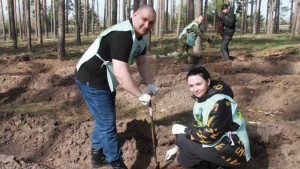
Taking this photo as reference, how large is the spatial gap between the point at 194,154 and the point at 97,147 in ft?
3.74

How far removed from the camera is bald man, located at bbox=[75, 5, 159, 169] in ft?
8.39

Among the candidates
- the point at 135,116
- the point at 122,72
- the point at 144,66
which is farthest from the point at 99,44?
the point at 135,116

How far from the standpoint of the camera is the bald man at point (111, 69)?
2559 mm

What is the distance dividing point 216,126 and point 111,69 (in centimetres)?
113

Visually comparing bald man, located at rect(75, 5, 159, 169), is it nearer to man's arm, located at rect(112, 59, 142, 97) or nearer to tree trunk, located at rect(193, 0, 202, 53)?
man's arm, located at rect(112, 59, 142, 97)

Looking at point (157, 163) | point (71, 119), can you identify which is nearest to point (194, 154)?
point (157, 163)

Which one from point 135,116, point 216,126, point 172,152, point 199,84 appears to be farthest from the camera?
point 135,116

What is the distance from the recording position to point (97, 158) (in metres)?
3.31

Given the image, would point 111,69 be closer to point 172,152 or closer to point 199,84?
point 199,84

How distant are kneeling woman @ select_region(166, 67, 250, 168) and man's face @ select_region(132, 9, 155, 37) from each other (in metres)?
0.58

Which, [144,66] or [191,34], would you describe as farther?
[191,34]

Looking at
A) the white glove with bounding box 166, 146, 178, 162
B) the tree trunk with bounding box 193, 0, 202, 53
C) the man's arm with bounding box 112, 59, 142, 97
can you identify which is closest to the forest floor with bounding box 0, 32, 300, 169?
the white glove with bounding box 166, 146, 178, 162

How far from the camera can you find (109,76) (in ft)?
9.25

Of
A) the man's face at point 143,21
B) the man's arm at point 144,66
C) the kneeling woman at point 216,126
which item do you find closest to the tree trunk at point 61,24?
the man's arm at point 144,66
